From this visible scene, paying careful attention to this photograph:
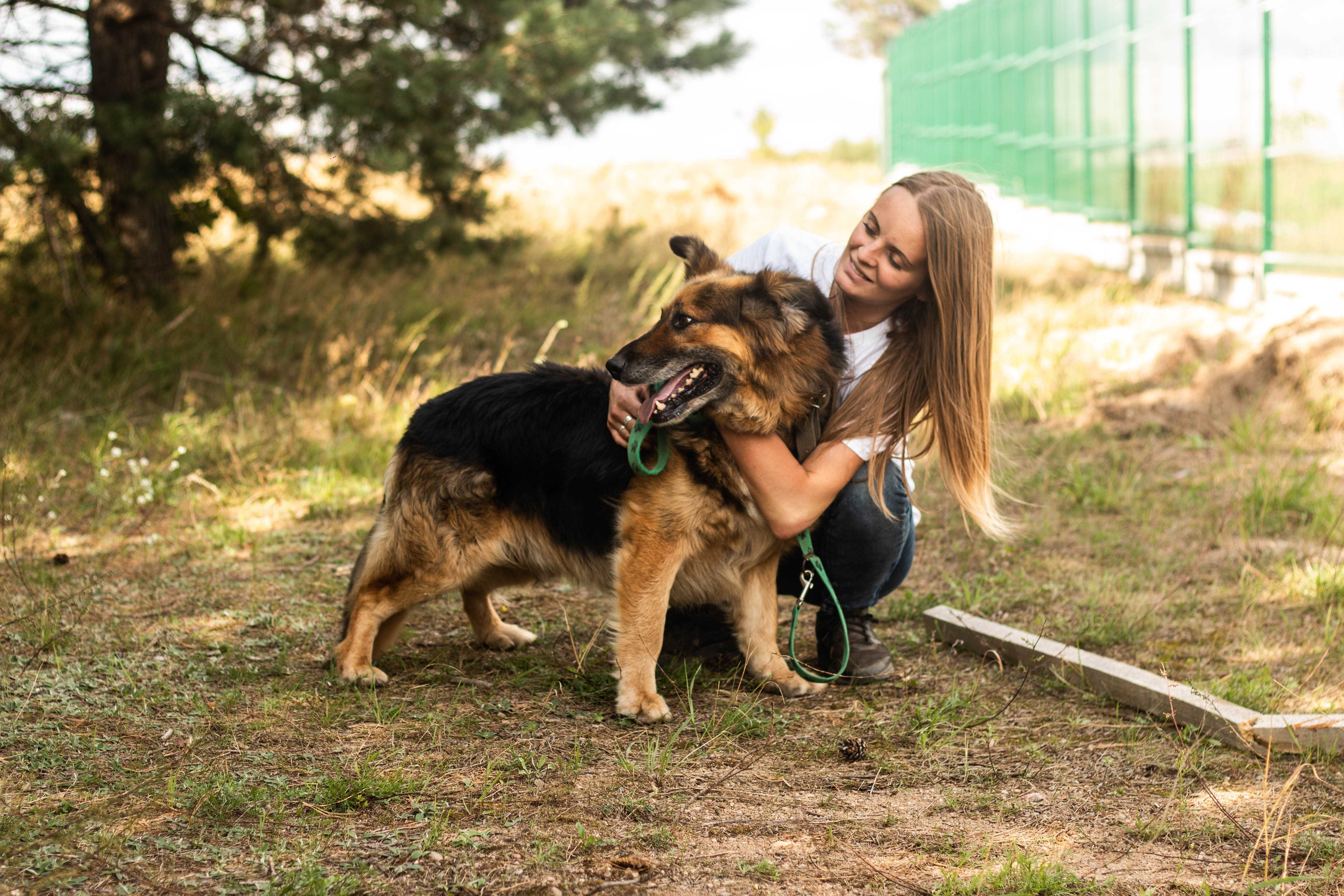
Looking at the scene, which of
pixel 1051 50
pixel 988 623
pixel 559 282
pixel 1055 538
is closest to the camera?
pixel 988 623

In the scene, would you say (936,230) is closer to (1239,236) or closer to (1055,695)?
(1055,695)

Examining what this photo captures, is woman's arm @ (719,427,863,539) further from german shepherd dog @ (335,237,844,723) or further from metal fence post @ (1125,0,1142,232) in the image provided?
metal fence post @ (1125,0,1142,232)

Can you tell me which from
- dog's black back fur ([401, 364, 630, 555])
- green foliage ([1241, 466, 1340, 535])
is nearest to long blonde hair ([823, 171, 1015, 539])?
dog's black back fur ([401, 364, 630, 555])

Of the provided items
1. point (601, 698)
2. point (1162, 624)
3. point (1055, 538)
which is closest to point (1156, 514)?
point (1055, 538)

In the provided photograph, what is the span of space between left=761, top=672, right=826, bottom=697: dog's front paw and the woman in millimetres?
183

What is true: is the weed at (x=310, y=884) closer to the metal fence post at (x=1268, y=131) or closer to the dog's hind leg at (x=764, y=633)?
the dog's hind leg at (x=764, y=633)

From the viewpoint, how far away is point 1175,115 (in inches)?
426

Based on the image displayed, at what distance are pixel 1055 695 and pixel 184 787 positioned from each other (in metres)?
2.61

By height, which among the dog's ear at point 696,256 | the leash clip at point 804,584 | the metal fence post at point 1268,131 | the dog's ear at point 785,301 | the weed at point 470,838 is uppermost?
the metal fence post at point 1268,131

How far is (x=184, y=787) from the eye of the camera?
2469 millimetres

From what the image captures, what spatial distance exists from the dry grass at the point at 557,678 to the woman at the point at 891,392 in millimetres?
573

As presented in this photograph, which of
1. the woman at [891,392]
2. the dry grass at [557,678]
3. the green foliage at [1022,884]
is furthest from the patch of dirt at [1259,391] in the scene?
the green foliage at [1022,884]

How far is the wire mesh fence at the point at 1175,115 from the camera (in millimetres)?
8172

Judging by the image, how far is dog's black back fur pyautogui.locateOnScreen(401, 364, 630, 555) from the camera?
3189mm
